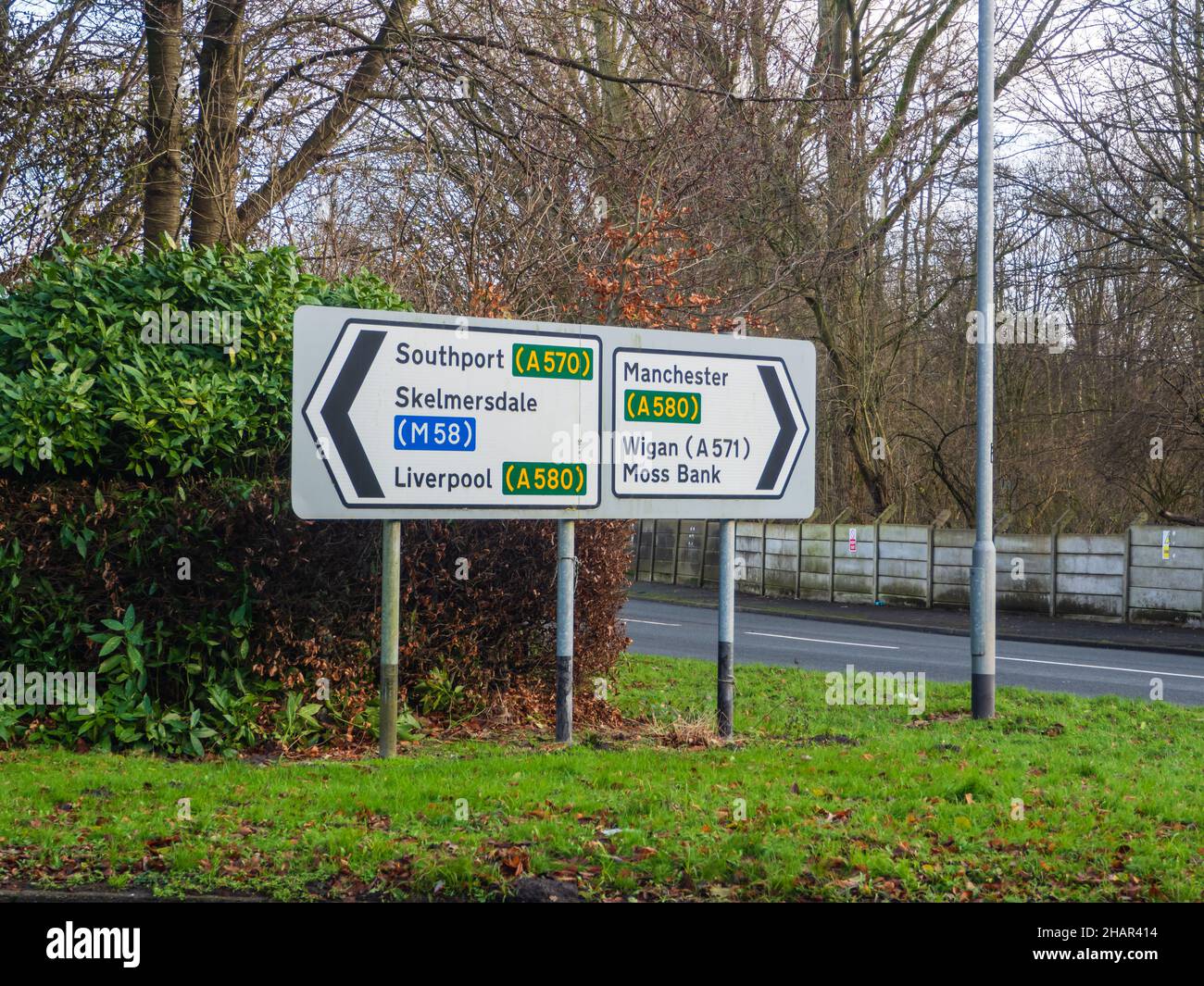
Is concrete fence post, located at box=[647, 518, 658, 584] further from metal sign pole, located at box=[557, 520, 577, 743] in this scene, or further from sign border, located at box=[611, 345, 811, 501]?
metal sign pole, located at box=[557, 520, 577, 743]

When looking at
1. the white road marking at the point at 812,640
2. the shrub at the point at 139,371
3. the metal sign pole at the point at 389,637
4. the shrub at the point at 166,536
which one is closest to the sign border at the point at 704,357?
the metal sign pole at the point at 389,637

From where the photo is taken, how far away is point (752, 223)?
2208cm

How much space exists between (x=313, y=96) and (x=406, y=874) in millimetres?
11398

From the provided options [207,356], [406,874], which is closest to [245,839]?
[406,874]

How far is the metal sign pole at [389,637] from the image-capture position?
8.15 m

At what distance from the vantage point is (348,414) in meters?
7.98

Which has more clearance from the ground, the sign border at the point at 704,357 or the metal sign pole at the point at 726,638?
the sign border at the point at 704,357

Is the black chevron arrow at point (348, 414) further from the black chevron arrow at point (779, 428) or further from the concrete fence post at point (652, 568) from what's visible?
the concrete fence post at point (652, 568)

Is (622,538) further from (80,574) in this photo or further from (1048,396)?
(1048,396)

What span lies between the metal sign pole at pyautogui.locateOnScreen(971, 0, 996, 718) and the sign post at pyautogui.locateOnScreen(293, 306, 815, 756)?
5.69 ft

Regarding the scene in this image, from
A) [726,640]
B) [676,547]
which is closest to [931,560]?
[676,547]

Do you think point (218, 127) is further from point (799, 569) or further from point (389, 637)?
point (799, 569)

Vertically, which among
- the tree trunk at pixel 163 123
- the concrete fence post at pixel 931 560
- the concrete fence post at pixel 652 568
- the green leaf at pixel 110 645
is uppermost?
the tree trunk at pixel 163 123
